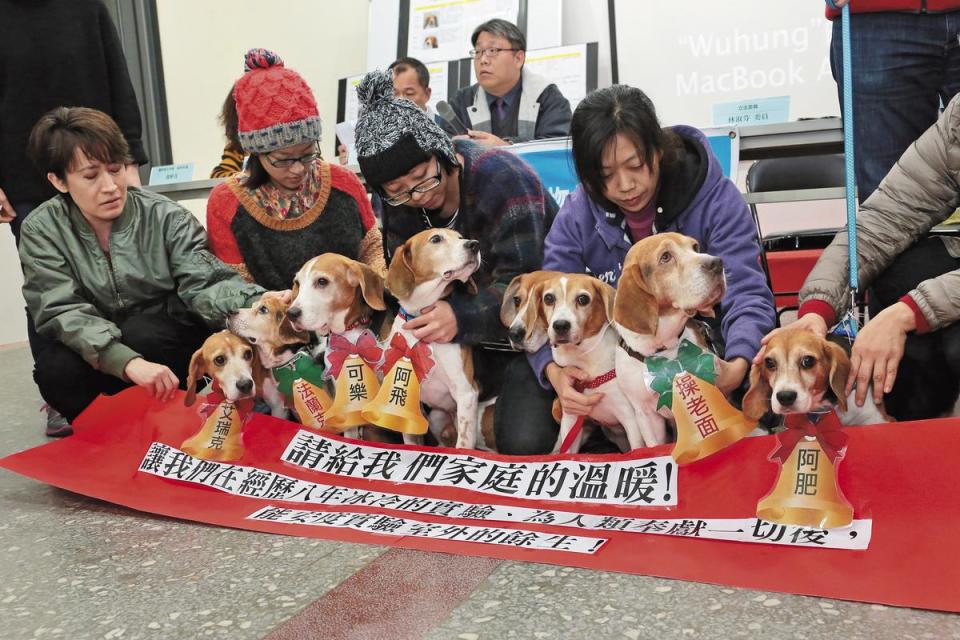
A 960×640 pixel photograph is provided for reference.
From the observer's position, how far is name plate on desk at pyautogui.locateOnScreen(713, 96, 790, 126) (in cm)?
342

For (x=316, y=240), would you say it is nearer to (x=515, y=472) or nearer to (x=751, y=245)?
(x=515, y=472)

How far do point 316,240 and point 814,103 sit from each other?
11.9ft

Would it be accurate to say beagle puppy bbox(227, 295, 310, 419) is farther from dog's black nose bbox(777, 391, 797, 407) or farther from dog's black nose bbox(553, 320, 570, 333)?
dog's black nose bbox(777, 391, 797, 407)

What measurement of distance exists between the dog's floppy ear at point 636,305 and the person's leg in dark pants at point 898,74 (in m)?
0.95

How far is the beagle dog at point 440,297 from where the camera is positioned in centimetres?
213

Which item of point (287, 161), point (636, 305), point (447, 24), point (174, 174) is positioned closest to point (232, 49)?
point (447, 24)

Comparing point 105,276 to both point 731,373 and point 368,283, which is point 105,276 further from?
point 731,373

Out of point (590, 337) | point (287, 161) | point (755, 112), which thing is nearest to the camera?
point (590, 337)

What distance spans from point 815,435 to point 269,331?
1.44 meters

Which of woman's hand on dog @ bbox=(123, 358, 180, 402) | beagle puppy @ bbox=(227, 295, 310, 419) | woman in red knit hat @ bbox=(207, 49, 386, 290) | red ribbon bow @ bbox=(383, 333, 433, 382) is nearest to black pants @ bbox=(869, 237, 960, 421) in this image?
red ribbon bow @ bbox=(383, 333, 433, 382)

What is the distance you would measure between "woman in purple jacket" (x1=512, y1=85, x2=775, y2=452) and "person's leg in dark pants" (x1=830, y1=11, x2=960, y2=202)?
58 cm

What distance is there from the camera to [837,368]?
1.68 metres

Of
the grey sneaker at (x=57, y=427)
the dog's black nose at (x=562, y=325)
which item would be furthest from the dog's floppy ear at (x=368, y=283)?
the grey sneaker at (x=57, y=427)

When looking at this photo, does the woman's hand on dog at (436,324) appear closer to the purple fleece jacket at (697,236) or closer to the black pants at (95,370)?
the purple fleece jacket at (697,236)
